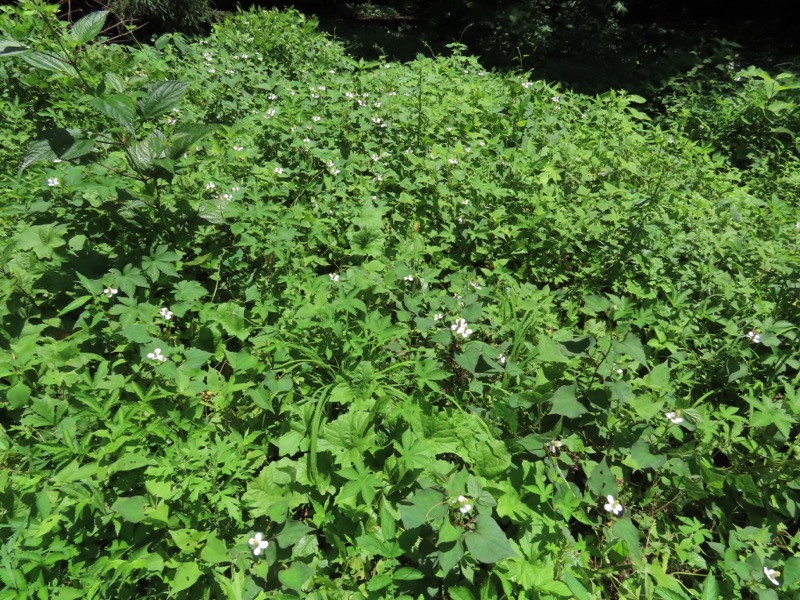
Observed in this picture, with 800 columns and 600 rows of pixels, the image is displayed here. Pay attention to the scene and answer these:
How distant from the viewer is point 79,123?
3557 mm

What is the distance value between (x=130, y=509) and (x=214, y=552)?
0.30 meters

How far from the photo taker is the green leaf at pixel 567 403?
1774 mm

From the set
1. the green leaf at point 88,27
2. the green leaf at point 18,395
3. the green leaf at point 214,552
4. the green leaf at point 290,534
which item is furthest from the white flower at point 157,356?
the green leaf at point 88,27

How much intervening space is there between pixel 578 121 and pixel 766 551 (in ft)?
11.8

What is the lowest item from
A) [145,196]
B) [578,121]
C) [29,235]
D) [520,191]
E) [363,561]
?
[363,561]

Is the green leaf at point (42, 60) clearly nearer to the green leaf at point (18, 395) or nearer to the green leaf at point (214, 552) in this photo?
the green leaf at point (18, 395)

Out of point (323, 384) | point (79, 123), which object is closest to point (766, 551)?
point (323, 384)

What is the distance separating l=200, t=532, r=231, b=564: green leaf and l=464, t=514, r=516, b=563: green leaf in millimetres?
744

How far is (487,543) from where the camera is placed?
4.74 ft

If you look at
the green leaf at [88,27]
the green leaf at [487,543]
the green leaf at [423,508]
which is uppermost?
the green leaf at [88,27]

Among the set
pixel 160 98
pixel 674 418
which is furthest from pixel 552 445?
pixel 160 98

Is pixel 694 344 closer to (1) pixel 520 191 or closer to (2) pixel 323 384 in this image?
(1) pixel 520 191

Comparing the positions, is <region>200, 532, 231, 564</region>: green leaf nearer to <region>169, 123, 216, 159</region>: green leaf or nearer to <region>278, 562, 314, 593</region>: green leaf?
<region>278, 562, 314, 593</region>: green leaf

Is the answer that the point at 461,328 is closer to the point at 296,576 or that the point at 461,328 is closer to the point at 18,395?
the point at 296,576
